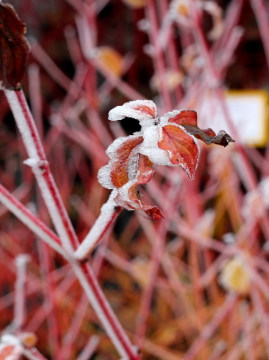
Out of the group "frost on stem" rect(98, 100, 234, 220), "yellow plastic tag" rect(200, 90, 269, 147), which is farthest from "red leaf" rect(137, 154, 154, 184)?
"yellow plastic tag" rect(200, 90, 269, 147)

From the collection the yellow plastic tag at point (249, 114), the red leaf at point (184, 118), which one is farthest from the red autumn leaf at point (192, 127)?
the yellow plastic tag at point (249, 114)

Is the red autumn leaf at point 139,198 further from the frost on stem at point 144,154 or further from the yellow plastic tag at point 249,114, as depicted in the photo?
the yellow plastic tag at point 249,114

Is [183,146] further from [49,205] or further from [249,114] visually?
Result: [249,114]

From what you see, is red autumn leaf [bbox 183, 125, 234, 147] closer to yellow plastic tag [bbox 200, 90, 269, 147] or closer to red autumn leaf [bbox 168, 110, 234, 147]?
red autumn leaf [bbox 168, 110, 234, 147]

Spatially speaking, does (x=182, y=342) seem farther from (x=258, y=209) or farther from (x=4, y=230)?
(x=4, y=230)

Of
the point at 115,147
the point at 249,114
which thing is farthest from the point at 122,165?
the point at 249,114

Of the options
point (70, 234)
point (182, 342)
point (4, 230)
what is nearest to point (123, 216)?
point (4, 230)
